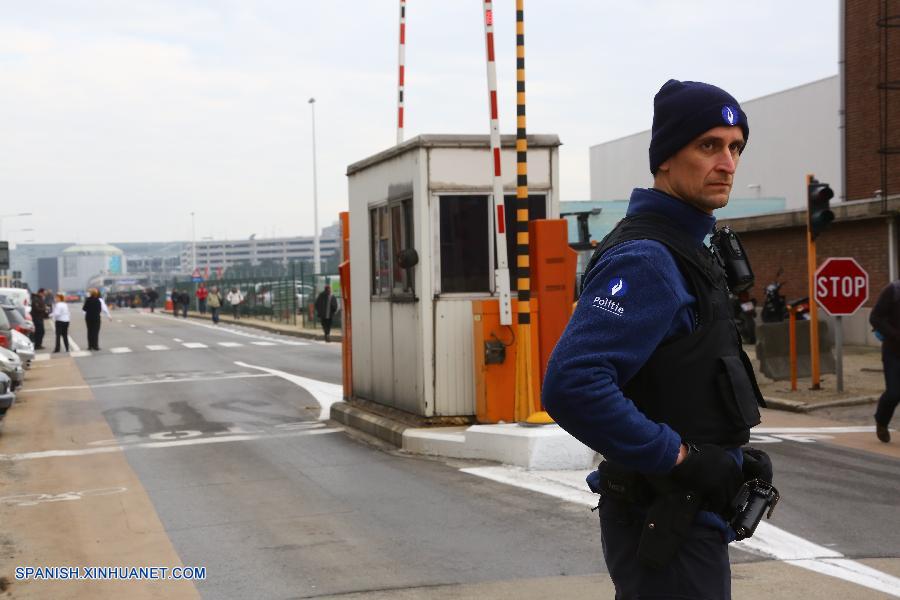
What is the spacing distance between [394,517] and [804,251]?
20.4 metres

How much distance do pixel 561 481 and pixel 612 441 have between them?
7.11 m

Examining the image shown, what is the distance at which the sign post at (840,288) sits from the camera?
598 inches

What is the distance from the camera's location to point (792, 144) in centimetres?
4741

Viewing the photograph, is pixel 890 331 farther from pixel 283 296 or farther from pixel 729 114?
pixel 283 296

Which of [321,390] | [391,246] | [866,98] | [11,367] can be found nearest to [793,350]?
[391,246]

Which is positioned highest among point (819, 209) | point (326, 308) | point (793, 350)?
point (819, 209)

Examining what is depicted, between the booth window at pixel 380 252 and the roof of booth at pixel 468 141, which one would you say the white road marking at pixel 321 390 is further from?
the roof of booth at pixel 468 141

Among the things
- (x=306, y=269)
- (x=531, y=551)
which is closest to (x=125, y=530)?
→ (x=531, y=551)

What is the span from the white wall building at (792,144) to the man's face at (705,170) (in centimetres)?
4057

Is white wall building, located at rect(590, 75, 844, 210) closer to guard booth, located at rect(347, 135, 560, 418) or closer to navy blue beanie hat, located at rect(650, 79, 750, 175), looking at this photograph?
guard booth, located at rect(347, 135, 560, 418)

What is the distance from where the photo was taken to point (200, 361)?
26.3 metres

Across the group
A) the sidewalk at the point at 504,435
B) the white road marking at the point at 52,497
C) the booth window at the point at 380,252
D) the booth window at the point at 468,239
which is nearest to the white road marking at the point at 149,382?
the sidewalk at the point at 504,435

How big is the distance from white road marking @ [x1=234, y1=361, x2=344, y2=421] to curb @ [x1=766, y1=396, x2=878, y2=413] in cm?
591

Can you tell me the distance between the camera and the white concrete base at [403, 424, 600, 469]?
1020cm
